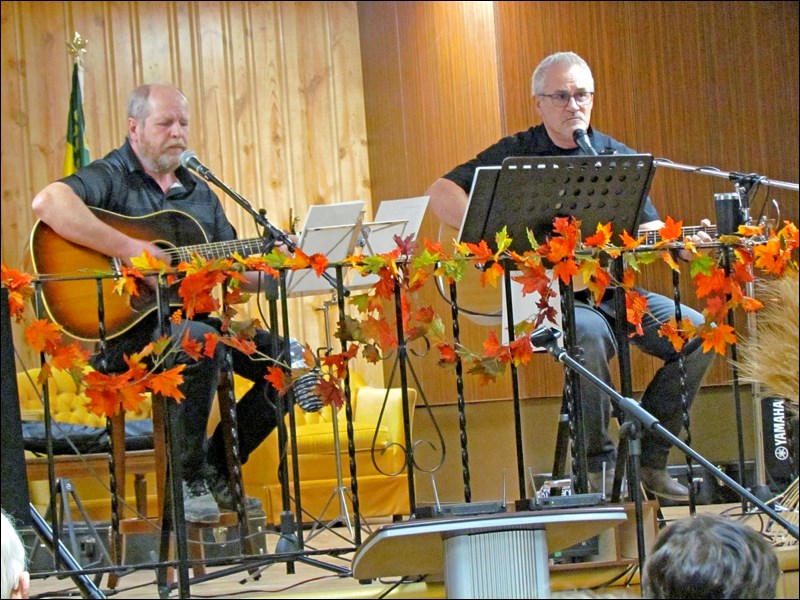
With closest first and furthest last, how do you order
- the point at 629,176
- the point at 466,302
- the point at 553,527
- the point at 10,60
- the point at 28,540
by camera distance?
the point at 553,527 → the point at 629,176 → the point at 466,302 → the point at 28,540 → the point at 10,60

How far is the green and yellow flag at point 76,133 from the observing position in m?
5.61

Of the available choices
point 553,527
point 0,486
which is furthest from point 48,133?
point 553,527

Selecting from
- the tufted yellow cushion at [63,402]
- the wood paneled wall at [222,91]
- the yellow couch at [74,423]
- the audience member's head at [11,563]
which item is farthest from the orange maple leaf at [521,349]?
the wood paneled wall at [222,91]

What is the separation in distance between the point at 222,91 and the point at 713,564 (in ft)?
17.1

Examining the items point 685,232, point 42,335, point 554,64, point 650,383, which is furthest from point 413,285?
point 554,64

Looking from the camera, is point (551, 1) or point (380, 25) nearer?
point (551, 1)

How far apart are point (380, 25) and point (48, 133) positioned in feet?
6.07

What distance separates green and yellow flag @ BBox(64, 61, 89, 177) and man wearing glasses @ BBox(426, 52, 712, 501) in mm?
2439

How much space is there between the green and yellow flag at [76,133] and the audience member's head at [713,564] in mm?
4472

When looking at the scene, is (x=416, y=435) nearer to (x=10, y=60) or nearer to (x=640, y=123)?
(x=640, y=123)

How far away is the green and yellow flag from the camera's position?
5.61 meters

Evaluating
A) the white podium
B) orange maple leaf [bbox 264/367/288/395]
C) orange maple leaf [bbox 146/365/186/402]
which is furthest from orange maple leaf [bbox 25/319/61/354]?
the white podium

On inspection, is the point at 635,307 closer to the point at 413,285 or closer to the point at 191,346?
the point at 413,285

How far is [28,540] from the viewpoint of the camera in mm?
4234
